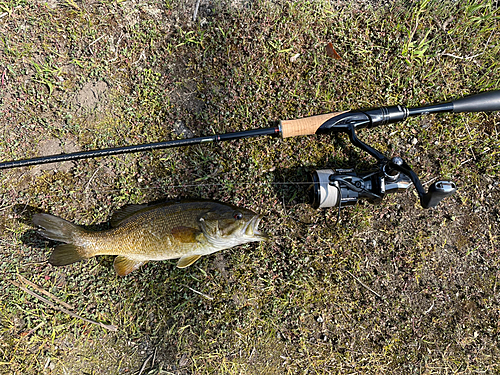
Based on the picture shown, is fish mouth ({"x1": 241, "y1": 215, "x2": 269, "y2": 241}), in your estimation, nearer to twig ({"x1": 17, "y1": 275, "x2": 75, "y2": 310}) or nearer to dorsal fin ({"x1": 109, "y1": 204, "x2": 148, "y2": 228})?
dorsal fin ({"x1": 109, "y1": 204, "x2": 148, "y2": 228})

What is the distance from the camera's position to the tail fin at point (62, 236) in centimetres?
289

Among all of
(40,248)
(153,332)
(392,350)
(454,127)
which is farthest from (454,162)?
(40,248)

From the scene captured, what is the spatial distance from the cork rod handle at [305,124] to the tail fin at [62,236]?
2110 mm

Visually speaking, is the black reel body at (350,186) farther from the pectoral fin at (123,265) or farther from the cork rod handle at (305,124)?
the pectoral fin at (123,265)

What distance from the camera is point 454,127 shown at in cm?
335

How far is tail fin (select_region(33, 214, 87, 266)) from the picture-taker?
9.49ft

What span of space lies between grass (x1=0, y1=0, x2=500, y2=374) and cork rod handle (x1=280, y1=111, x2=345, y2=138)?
36cm

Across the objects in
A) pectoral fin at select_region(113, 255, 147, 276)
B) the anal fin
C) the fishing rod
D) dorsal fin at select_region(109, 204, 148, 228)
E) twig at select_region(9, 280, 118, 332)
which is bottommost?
twig at select_region(9, 280, 118, 332)

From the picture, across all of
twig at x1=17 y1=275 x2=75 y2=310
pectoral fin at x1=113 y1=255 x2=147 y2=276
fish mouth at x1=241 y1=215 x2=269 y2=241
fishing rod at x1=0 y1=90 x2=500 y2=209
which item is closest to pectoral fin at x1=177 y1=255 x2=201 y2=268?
pectoral fin at x1=113 y1=255 x2=147 y2=276

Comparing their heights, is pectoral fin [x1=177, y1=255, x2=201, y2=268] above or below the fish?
below

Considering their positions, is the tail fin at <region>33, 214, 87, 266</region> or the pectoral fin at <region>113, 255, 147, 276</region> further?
the pectoral fin at <region>113, 255, 147, 276</region>

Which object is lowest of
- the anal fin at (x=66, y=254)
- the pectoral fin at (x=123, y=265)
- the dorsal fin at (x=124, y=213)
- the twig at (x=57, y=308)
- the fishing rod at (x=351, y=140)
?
the twig at (x=57, y=308)

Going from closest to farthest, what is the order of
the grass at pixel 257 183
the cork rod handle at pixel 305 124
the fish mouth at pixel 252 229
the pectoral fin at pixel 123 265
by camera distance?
the fish mouth at pixel 252 229 → the cork rod handle at pixel 305 124 → the pectoral fin at pixel 123 265 → the grass at pixel 257 183

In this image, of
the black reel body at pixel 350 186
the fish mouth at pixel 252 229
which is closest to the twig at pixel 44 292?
the fish mouth at pixel 252 229
